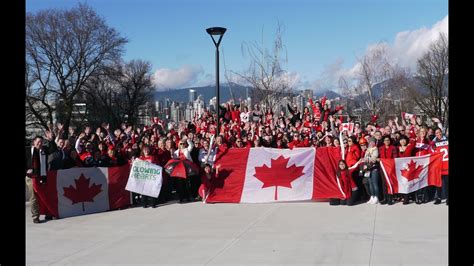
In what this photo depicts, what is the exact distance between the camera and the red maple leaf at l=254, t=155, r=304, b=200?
38.5 ft

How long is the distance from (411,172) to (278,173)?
301 centimetres

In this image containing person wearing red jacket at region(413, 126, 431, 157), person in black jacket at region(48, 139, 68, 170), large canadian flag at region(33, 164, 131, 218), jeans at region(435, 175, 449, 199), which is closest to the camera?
large canadian flag at region(33, 164, 131, 218)

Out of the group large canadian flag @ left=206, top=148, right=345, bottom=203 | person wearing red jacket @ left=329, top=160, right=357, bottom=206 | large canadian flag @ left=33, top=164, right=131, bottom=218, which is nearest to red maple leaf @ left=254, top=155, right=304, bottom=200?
large canadian flag @ left=206, top=148, right=345, bottom=203

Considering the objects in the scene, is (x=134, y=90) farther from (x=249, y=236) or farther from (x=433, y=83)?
(x=249, y=236)

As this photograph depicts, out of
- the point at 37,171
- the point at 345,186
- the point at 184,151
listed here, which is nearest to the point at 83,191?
the point at 37,171

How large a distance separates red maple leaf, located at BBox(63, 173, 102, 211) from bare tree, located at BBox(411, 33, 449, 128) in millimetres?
43161

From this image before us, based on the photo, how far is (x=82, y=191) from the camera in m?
10.6

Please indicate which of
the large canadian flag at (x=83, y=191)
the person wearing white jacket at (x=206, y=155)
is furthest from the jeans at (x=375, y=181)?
the large canadian flag at (x=83, y=191)

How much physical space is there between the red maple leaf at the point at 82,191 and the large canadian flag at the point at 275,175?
2652 millimetres

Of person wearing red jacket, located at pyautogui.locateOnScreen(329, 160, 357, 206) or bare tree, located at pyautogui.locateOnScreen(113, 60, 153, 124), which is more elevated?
bare tree, located at pyautogui.locateOnScreen(113, 60, 153, 124)

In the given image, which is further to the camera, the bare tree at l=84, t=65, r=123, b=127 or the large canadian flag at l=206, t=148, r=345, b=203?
the bare tree at l=84, t=65, r=123, b=127

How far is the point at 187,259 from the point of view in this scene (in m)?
6.64

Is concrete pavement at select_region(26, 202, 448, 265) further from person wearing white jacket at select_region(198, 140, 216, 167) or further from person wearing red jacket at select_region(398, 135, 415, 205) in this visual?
person wearing white jacket at select_region(198, 140, 216, 167)
